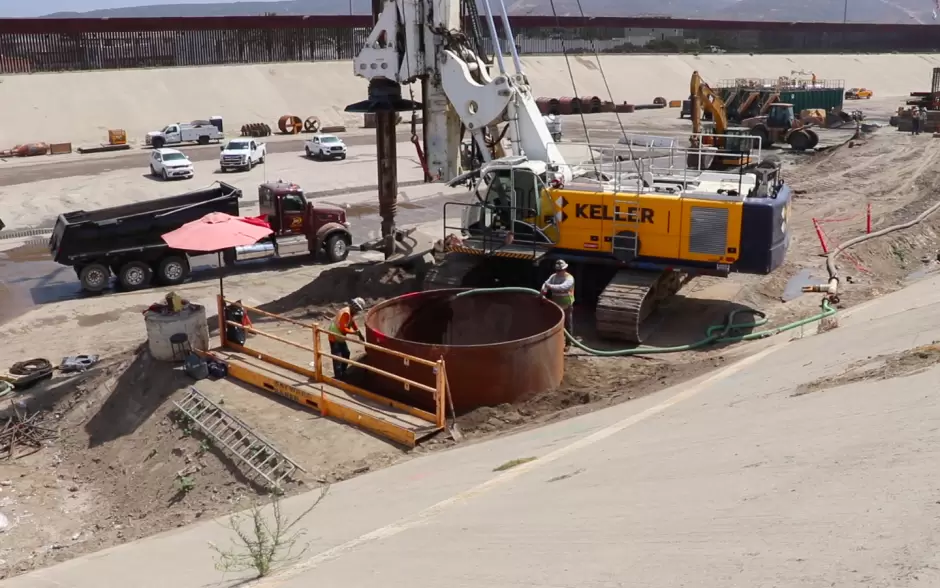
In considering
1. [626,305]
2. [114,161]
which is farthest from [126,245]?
[114,161]

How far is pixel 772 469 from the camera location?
693cm

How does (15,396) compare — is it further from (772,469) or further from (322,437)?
(772,469)

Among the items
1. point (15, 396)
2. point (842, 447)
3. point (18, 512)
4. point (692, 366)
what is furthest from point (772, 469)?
point (15, 396)

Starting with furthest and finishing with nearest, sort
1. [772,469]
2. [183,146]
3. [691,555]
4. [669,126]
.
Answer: [669,126] < [183,146] < [772,469] < [691,555]

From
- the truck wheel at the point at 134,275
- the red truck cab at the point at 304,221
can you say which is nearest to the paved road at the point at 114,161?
the red truck cab at the point at 304,221

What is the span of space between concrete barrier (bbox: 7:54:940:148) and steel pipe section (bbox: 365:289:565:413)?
3212 cm

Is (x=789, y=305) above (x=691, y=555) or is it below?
below

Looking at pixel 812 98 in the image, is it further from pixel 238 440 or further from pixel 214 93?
pixel 238 440

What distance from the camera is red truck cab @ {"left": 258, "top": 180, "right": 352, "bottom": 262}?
24156 mm

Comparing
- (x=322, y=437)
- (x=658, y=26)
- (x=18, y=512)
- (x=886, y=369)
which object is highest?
(x=658, y=26)

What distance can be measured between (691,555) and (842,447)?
2.10 meters

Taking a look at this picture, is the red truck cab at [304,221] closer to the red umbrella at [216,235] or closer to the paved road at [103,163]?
the red umbrella at [216,235]

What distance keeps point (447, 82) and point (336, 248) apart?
7.11m

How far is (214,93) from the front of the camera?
63250 millimetres
